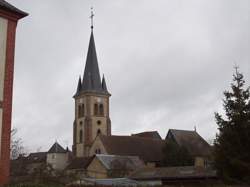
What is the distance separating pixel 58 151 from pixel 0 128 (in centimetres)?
7904

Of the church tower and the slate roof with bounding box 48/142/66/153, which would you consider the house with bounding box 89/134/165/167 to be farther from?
the slate roof with bounding box 48/142/66/153

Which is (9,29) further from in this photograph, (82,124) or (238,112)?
(82,124)

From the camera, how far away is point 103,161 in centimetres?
6025

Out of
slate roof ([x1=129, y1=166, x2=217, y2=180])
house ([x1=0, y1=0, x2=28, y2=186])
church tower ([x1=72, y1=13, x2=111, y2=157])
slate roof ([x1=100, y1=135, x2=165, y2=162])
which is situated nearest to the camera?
house ([x1=0, y1=0, x2=28, y2=186])

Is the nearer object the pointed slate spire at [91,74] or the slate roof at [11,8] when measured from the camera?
the slate roof at [11,8]

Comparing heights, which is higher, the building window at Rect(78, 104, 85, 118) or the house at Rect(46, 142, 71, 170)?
the building window at Rect(78, 104, 85, 118)

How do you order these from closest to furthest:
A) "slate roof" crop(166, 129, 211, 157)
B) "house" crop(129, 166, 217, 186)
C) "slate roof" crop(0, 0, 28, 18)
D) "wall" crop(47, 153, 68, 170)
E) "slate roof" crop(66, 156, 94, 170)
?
"slate roof" crop(0, 0, 28, 18)
"house" crop(129, 166, 217, 186)
"slate roof" crop(66, 156, 94, 170)
"slate roof" crop(166, 129, 211, 157)
"wall" crop(47, 153, 68, 170)

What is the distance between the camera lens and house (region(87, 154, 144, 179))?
5718 cm

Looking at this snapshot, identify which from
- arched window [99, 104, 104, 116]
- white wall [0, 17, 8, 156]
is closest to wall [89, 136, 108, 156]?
arched window [99, 104, 104, 116]

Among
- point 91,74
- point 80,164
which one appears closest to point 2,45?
point 80,164

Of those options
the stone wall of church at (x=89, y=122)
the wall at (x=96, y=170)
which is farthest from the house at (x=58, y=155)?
the wall at (x=96, y=170)

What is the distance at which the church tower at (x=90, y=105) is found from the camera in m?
87.6

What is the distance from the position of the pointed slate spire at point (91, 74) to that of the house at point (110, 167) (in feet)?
101

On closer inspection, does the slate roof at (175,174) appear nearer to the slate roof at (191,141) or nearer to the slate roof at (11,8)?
the slate roof at (191,141)
